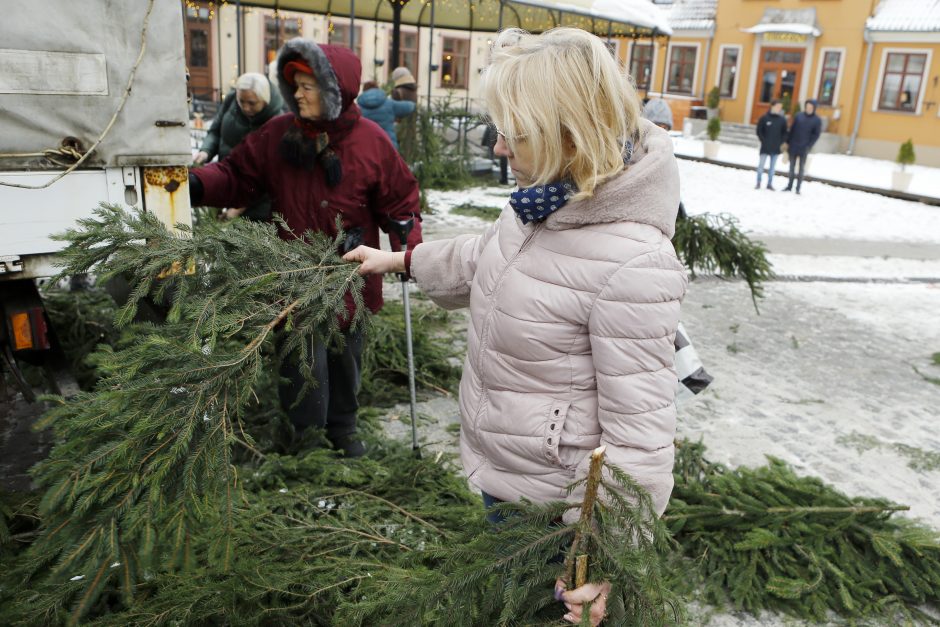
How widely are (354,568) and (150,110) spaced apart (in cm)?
232

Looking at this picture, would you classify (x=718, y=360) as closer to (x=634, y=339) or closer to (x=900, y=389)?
(x=900, y=389)

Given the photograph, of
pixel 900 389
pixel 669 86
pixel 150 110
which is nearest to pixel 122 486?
pixel 150 110

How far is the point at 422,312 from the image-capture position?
6.27 m

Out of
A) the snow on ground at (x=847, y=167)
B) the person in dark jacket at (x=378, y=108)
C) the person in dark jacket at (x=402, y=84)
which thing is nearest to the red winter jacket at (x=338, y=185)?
the person in dark jacket at (x=378, y=108)

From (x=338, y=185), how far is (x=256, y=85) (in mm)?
2853

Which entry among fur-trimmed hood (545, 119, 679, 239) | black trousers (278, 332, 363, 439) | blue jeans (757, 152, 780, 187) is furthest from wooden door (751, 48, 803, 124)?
fur-trimmed hood (545, 119, 679, 239)

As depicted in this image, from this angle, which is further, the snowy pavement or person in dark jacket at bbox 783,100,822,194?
person in dark jacket at bbox 783,100,822,194

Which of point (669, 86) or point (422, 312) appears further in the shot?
point (669, 86)

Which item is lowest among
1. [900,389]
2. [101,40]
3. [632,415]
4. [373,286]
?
[900,389]

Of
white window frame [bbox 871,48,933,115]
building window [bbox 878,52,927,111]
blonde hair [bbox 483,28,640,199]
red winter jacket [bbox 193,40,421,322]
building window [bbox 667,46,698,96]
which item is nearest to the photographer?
blonde hair [bbox 483,28,640,199]

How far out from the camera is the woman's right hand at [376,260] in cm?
264

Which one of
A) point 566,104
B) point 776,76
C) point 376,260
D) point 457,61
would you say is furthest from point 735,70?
point 566,104

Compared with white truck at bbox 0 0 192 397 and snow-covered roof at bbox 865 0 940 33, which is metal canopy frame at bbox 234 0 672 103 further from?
white truck at bbox 0 0 192 397

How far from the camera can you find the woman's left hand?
62.0 inches
